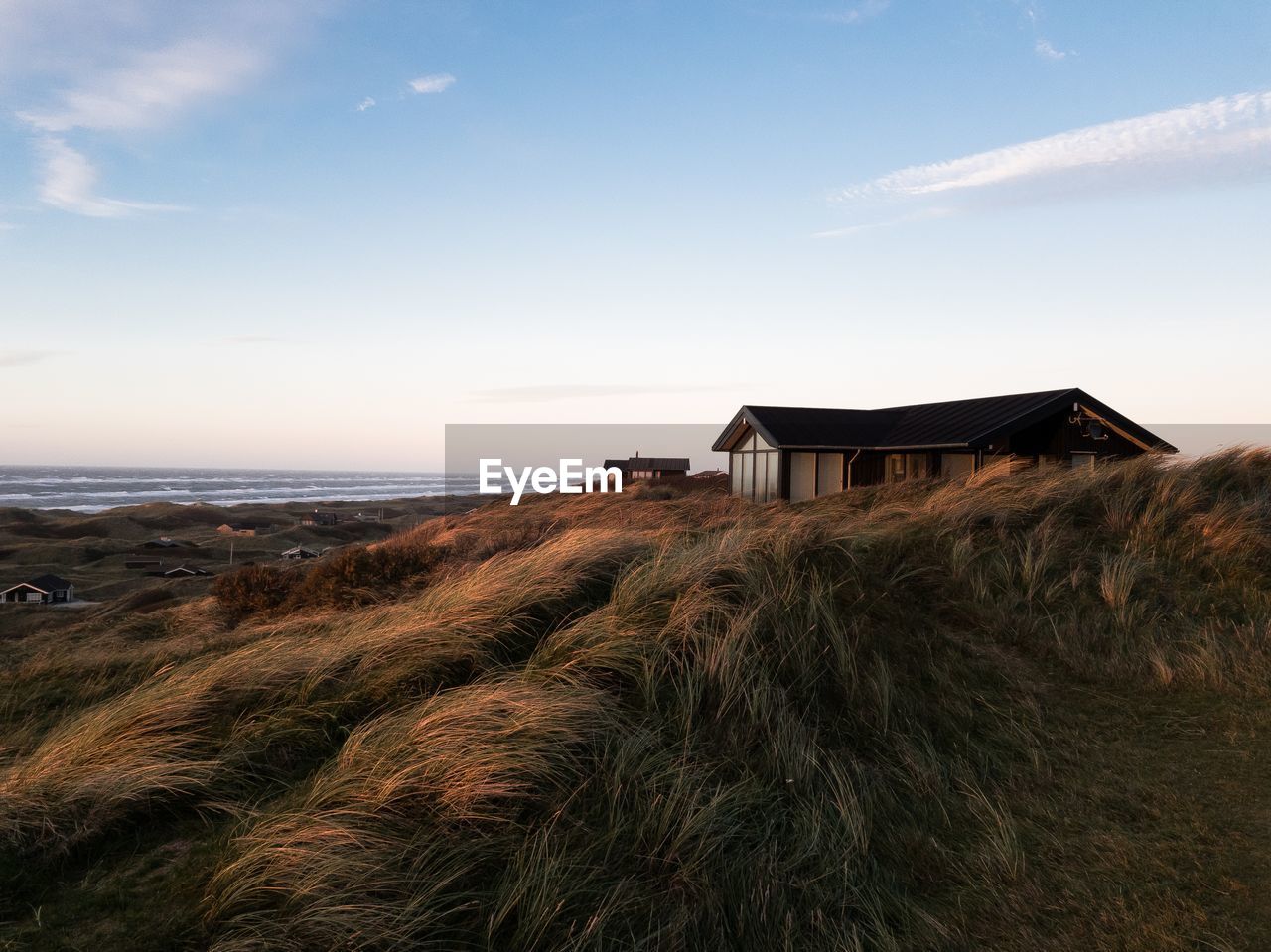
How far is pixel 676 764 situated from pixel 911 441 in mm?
21496

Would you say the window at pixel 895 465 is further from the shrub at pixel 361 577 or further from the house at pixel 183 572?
the house at pixel 183 572

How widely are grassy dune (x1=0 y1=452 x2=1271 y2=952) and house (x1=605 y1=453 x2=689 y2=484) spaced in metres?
42.3

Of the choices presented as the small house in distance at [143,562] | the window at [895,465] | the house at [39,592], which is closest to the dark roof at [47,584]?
the house at [39,592]

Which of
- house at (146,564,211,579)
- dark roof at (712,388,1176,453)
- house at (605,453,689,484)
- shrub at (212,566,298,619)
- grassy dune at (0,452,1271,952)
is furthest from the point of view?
house at (605,453,689,484)

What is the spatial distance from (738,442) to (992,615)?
2211 centimetres

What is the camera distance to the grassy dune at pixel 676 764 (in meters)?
3.29

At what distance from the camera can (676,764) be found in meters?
4.15

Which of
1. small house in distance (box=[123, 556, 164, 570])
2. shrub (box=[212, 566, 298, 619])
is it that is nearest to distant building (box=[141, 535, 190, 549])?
small house in distance (box=[123, 556, 164, 570])

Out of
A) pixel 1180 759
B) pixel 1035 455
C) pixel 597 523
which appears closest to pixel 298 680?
pixel 1180 759

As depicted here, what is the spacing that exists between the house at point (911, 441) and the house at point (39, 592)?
107 ft

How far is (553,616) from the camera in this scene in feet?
19.7

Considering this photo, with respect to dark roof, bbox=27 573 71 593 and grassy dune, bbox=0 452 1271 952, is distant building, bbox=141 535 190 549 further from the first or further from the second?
grassy dune, bbox=0 452 1271 952

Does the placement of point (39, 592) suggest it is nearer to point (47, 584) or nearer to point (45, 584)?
point (45, 584)

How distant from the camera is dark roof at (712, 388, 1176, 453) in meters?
21.9
